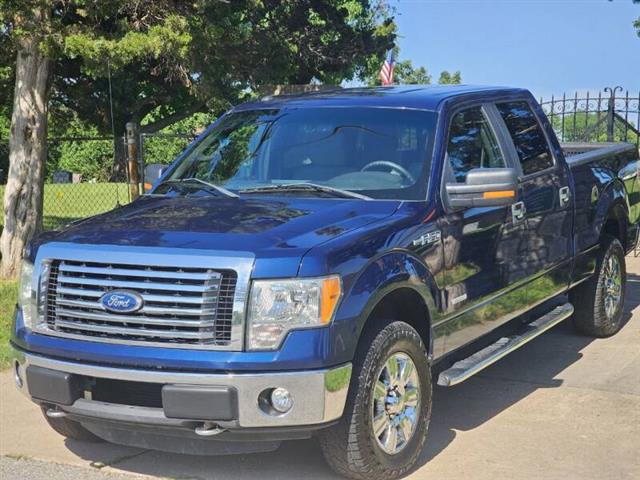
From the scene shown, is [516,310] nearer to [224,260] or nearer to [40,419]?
[224,260]

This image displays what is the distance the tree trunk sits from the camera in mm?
9555

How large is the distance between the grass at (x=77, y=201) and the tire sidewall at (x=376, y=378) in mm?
11723

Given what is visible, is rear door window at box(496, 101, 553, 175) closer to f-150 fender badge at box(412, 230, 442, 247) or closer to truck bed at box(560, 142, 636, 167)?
truck bed at box(560, 142, 636, 167)

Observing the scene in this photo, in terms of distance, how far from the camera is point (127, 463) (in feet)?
15.0

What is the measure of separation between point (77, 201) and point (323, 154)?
16223 mm

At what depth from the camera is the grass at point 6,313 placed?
260 inches

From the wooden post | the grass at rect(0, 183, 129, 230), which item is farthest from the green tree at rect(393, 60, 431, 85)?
the wooden post

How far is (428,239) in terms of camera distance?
14.5 ft

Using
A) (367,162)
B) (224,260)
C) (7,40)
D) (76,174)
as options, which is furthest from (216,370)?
(76,174)

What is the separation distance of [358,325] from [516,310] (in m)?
2.00

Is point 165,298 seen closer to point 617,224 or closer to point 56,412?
point 56,412

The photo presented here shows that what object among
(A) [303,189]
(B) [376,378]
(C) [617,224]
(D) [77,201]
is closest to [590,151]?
(C) [617,224]

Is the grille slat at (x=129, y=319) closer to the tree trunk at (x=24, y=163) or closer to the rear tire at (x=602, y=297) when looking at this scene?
the rear tire at (x=602, y=297)

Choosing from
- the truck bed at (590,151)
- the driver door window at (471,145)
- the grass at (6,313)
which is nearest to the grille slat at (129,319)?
the driver door window at (471,145)
